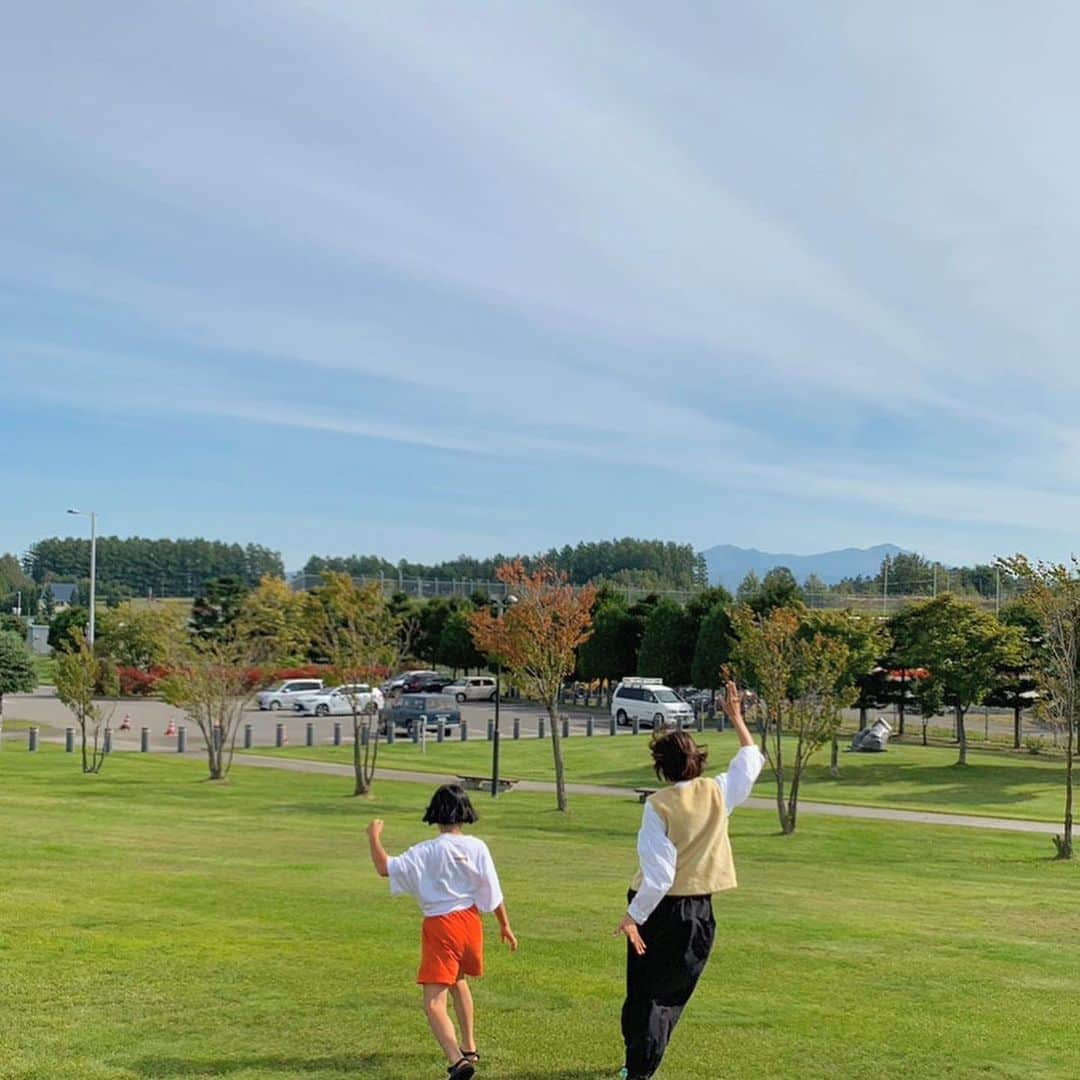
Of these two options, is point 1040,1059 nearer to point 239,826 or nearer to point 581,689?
point 239,826

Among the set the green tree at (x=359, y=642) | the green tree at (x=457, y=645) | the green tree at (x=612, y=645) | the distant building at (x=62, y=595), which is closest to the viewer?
the green tree at (x=359, y=642)

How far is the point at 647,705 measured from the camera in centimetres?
4997

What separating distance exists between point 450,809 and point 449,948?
2.20ft

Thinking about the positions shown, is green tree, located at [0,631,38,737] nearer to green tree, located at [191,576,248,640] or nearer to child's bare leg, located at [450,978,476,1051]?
green tree, located at [191,576,248,640]

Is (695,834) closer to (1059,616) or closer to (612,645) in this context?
(1059,616)

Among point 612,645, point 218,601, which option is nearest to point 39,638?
point 218,601

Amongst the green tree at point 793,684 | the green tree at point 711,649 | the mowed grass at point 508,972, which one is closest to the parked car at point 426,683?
the green tree at point 711,649

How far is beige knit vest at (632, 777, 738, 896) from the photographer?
228 inches

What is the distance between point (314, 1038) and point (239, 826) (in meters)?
13.9

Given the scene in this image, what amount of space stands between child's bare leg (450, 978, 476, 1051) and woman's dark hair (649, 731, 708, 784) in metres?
1.49

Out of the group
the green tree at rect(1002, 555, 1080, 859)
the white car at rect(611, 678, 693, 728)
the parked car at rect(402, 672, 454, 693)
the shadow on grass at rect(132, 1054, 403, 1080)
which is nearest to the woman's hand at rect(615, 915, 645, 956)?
the shadow on grass at rect(132, 1054, 403, 1080)

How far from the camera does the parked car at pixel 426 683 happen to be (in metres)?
61.6

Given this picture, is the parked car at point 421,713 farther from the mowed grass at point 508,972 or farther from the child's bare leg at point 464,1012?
the child's bare leg at point 464,1012

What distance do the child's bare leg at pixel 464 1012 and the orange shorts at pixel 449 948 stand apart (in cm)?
7
